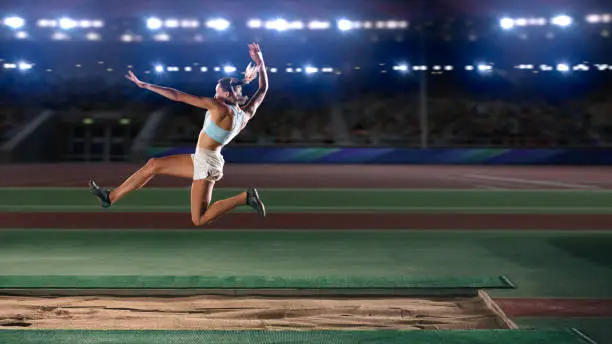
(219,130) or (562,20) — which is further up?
(562,20)

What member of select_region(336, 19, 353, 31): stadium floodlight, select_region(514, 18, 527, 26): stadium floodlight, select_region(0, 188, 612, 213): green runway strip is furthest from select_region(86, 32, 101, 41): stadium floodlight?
select_region(514, 18, 527, 26): stadium floodlight

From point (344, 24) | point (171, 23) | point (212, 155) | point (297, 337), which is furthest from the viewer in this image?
point (171, 23)

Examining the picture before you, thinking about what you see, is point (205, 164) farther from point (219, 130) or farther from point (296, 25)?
point (296, 25)

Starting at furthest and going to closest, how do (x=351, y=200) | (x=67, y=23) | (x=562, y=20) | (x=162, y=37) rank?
(x=162, y=37) → (x=562, y=20) → (x=67, y=23) → (x=351, y=200)

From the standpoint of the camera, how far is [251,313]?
575 centimetres

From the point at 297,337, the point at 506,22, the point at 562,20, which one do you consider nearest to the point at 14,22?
the point at 506,22

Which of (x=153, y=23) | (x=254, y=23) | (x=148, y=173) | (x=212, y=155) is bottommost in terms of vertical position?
(x=148, y=173)

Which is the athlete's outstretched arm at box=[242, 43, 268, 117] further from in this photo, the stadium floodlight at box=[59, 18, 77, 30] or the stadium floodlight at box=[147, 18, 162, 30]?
the stadium floodlight at box=[59, 18, 77, 30]

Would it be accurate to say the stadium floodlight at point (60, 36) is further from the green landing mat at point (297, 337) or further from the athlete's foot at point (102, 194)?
the green landing mat at point (297, 337)

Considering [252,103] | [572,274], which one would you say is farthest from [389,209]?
[252,103]

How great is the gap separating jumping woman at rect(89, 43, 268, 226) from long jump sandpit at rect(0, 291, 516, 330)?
31.8 inches

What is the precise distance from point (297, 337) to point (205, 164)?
1.80m

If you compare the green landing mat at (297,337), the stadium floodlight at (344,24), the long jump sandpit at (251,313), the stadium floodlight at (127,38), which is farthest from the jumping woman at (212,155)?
the stadium floodlight at (127,38)

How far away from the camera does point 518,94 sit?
46938 mm
